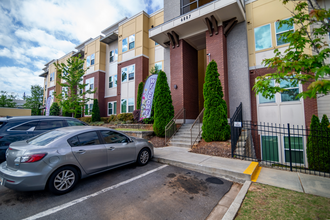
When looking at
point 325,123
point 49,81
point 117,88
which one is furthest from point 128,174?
point 49,81

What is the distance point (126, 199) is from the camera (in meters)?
3.52

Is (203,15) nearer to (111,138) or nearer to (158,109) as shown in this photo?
(158,109)

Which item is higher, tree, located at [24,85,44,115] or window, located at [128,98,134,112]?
tree, located at [24,85,44,115]

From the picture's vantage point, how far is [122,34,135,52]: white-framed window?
1751cm

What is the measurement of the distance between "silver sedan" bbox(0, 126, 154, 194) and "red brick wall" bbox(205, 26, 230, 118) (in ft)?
25.8

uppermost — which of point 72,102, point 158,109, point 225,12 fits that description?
point 225,12

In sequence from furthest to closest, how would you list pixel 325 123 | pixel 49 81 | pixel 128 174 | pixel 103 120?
1. pixel 49 81
2. pixel 103 120
3. pixel 325 123
4. pixel 128 174

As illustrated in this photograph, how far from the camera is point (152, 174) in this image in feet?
16.3

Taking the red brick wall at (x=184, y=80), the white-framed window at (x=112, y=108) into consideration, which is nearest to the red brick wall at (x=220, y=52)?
the red brick wall at (x=184, y=80)

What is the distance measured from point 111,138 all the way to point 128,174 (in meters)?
1.22

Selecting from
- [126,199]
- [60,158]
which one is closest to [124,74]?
[60,158]

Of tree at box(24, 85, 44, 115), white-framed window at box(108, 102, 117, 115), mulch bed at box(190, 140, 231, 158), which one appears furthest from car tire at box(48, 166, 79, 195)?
tree at box(24, 85, 44, 115)

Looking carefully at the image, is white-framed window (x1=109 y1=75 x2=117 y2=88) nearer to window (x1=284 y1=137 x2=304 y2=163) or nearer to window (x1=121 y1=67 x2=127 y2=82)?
window (x1=121 y1=67 x2=127 y2=82)

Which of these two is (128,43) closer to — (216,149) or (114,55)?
(114,55)
